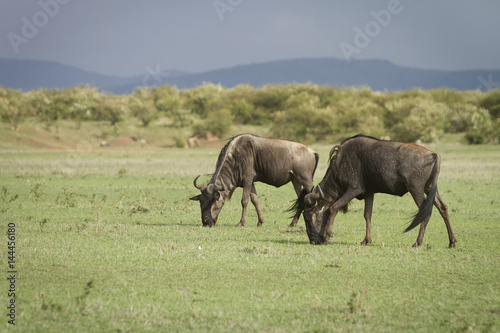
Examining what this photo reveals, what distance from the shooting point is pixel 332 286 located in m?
8.55

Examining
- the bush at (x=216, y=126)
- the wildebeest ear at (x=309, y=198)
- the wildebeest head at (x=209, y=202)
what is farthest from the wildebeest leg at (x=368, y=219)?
the bush at (x=216, y=126)

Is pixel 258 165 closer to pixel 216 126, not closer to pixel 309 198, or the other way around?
pixel 309 198

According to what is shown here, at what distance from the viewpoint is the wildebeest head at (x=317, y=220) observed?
1165 centimetres

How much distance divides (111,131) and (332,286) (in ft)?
193

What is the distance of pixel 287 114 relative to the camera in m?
70.7

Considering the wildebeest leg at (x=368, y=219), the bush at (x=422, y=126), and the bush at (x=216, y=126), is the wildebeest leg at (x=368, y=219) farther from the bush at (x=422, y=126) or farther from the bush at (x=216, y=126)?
the bush at (x=216, y=126)

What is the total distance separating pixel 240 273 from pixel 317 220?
9.46ft

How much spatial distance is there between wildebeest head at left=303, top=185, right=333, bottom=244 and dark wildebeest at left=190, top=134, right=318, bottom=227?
8.70ft

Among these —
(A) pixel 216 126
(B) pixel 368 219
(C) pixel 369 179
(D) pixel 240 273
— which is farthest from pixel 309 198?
(A) pixel 216 126

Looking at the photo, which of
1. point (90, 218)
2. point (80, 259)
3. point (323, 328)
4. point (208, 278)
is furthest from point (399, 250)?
point (90, 218)

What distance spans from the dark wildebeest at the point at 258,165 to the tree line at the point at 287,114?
48.0 m

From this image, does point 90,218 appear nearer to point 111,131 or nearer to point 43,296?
point 43,296

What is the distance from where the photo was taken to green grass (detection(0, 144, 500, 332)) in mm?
7047

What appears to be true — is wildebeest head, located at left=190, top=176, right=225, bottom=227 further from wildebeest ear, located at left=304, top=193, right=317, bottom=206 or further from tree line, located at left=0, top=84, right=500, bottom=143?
tree line, located at left=0, top=84, right=500, bottom=143
